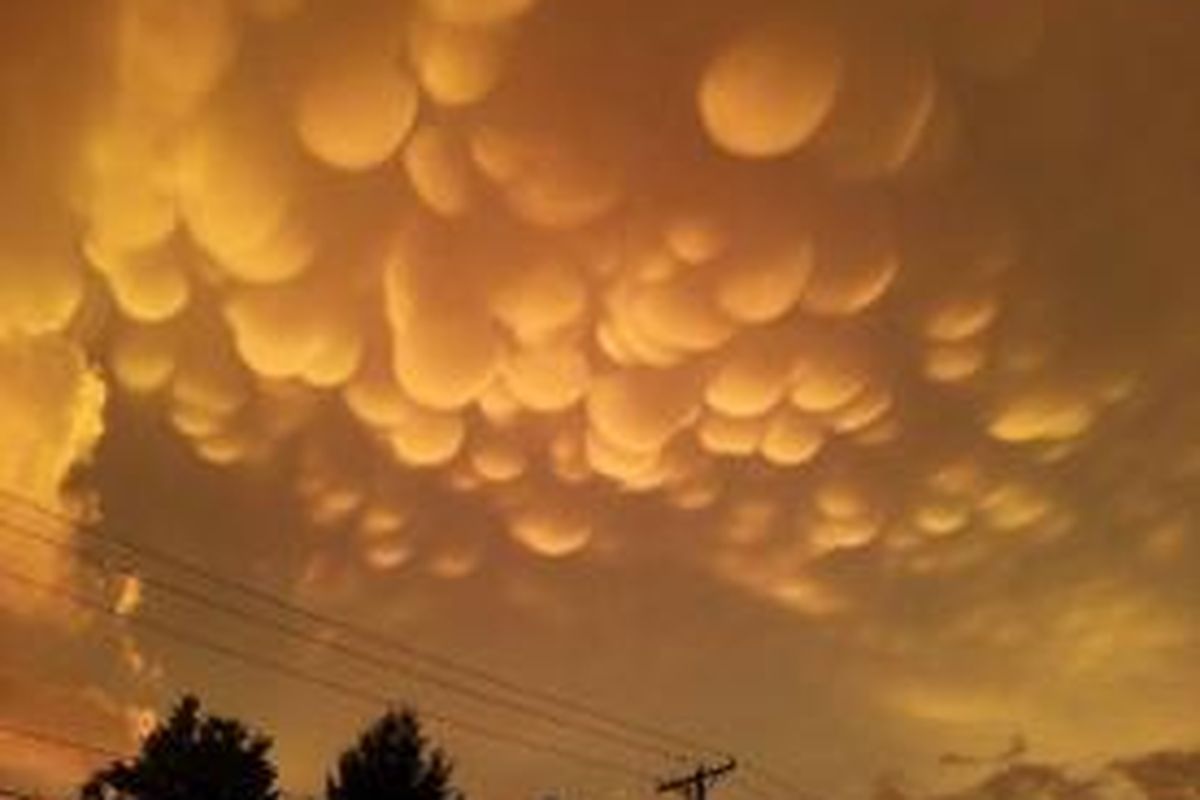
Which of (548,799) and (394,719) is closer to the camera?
(394,719)

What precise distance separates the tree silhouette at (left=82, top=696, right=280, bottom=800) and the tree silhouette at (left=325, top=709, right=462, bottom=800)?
561 cm

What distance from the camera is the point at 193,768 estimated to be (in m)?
48.0

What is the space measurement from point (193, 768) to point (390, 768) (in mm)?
8373

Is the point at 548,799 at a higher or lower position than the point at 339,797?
higher

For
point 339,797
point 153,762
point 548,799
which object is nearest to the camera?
point 339,797

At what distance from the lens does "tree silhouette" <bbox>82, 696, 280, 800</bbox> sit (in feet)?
156

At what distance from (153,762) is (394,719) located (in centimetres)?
930

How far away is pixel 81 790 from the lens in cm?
4916

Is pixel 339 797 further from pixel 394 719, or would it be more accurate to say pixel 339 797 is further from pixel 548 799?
pixel 548 799

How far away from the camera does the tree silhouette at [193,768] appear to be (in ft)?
156

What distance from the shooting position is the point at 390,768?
44000mm

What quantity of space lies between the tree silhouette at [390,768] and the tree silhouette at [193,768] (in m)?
5.61

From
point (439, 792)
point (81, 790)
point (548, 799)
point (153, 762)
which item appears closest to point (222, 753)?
point (153, 762)

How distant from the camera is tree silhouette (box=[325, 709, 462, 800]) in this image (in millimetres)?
43656
